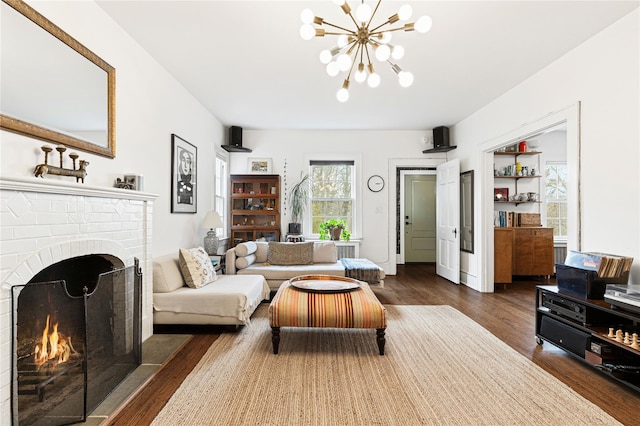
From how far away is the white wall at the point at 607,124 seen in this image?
2.52m

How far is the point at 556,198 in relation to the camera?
6316mm

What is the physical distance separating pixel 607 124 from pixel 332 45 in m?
2.42

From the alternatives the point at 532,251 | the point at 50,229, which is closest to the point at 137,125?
the point at 50,229

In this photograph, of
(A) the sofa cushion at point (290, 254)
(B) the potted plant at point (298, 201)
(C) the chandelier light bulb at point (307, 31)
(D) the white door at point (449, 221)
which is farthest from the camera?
(B) the potted plant at point (298, 201)

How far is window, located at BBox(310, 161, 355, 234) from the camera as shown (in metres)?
6.25

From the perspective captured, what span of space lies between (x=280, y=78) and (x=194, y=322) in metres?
2.75

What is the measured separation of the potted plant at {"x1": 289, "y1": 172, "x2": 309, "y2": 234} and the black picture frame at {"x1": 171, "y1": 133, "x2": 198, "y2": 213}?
75.7 inches

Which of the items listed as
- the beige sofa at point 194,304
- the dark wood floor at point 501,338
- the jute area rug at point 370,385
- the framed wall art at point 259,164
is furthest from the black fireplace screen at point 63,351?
the framed wall art at point 259,164

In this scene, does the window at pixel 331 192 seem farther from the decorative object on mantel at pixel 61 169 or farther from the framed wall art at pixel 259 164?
the decorative object on mantel at pixel 61 169

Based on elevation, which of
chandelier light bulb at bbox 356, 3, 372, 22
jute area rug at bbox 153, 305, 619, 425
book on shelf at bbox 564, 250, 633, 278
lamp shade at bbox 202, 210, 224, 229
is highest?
chandelier light bulb at bbox 356, 3, 372, 22

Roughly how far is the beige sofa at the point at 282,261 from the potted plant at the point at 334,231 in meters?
0.77

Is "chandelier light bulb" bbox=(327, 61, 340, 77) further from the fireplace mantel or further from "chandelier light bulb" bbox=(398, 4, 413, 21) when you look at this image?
the fireplace mantel

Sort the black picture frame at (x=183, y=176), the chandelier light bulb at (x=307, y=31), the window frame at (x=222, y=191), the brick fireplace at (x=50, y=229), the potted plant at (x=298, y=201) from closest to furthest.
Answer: the brick fireplace at (x=50, y=229), the chandelier light bulb at (x=307, y=31), the black picture frame at (x=183, y=176), the window frame at (x=222, y=191), the potted plant at (x=298, y=201)

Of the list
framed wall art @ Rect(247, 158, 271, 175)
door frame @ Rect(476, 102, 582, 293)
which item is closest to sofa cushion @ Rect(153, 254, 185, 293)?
framed wall art @ Rect(247, 158, 271, 175)
